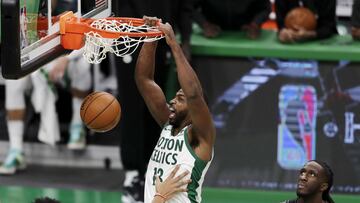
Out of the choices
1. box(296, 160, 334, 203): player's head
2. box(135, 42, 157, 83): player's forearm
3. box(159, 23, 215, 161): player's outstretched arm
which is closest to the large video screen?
box(135, 42, 157, 83): player's forearm

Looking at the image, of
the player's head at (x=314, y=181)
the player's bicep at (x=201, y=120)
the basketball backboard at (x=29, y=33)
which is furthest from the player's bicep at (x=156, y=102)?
the player's head at (x=314, y=181)

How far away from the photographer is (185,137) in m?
7.31

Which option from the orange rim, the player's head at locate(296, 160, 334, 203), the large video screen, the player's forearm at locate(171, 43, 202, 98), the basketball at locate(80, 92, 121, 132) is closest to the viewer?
the player's forearm at locate(171, 43, 202, 98)

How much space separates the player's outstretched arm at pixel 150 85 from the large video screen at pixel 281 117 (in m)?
2.66

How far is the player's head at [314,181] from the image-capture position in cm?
732

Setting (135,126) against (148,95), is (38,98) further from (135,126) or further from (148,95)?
(148,95)

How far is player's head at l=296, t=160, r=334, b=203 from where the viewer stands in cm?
732

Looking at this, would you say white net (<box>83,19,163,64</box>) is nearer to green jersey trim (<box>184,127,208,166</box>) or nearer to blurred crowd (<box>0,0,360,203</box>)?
green jersey trim (<box>184,127,208,166</box>)

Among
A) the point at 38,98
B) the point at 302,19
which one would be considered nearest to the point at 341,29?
the point at 302,19

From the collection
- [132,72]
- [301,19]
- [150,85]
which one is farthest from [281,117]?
[150,85]

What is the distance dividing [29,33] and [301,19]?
4072 millimetres

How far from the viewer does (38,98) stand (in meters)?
10.9

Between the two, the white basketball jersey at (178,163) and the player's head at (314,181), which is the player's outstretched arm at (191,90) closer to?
the white basketball jersey at (178,163)

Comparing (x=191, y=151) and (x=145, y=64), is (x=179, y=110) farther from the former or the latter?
(x=145, y=64)
